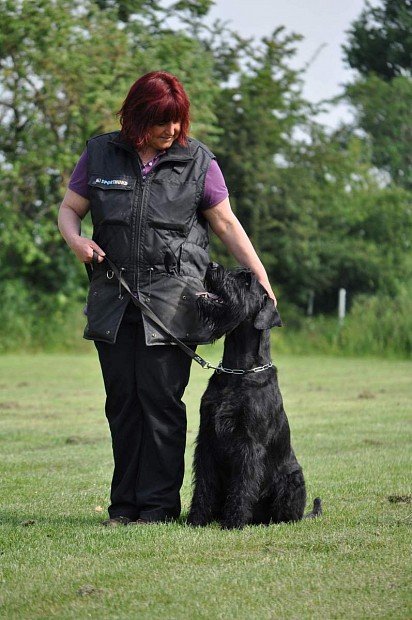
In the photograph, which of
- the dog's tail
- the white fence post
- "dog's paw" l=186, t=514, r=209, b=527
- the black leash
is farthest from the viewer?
the white fence post

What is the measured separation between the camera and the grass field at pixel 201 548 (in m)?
3.87

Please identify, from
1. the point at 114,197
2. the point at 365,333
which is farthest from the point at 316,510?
the point at 365,333

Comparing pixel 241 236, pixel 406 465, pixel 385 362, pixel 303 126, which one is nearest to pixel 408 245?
pixel 303 126

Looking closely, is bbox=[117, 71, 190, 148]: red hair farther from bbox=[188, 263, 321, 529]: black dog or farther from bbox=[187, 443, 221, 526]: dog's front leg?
bbox=[187, 443, 221, 526]: dog's front leg

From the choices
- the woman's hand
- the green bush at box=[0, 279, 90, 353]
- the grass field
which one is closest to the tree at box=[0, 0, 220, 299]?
the green bush at box=[0, 279, 90, 353]

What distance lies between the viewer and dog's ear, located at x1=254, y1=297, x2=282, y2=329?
5.42 metres

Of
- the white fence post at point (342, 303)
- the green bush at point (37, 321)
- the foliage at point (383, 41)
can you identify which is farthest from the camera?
the foliage at point (383, 41)

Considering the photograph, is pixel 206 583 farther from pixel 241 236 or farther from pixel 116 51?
pixel 116 51

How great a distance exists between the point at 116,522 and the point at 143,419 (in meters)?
0.53

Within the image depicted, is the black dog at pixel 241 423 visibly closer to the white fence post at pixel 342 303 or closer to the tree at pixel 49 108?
the tree at pixel 49 108

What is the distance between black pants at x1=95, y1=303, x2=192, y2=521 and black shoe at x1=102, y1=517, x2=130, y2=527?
0.25 feet

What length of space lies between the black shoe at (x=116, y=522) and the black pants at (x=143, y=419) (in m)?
0.08

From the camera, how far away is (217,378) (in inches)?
214

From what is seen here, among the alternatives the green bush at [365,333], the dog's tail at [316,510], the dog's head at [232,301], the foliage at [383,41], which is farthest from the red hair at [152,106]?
the foliage at [383,41]
